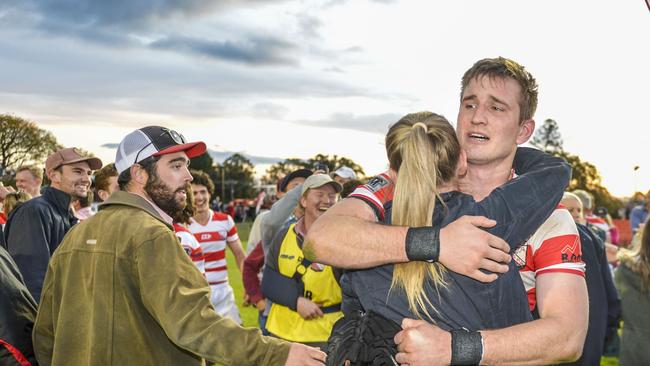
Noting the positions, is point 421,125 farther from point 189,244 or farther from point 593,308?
point 189,244

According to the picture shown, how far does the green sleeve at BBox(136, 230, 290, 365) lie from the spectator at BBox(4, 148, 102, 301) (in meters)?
3.43

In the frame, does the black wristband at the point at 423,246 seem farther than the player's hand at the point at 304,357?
No

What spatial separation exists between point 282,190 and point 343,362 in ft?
→ 19.1

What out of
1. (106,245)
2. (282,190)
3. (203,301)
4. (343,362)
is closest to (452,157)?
(343,362)

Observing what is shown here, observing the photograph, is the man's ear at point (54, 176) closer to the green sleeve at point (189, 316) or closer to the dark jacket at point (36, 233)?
the dark jacket at point (36, 233)

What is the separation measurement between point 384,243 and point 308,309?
11.0 feet

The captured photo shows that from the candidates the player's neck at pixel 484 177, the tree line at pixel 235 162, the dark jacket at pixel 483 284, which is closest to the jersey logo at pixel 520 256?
the dark jacket at pixel 483 284

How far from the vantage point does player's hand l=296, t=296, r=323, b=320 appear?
5.60m

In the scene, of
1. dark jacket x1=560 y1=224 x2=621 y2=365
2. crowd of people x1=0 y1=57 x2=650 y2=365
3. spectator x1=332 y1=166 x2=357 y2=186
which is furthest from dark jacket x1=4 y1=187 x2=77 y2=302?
dark jacket x1=560 y1=224 x2=621 y2=365

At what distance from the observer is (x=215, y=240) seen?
8.24 m

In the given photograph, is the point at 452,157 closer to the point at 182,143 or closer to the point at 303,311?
the point at 182,143

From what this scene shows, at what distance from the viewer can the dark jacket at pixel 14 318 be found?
3209mm

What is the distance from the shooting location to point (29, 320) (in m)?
3.42

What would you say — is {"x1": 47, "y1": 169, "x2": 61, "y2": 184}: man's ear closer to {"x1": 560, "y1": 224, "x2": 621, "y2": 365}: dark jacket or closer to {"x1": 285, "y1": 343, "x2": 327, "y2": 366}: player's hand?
{"x1": 285, "y1": 343, "x2": 327, "y2": 366}: player's hand
